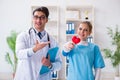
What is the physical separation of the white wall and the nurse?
305cm

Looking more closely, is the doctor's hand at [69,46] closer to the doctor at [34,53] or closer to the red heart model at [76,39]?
the red heart model at [76,39]

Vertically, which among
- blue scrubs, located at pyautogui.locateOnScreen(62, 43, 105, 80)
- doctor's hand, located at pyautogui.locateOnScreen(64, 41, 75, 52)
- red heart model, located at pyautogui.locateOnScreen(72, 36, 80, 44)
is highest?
red heart model, located at pyautogui.locateOnScreen(72, 36, 80, 44)

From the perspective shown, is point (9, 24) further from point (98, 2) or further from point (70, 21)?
point (98, 2)

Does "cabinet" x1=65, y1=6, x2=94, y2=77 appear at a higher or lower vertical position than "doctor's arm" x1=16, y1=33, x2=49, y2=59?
higher

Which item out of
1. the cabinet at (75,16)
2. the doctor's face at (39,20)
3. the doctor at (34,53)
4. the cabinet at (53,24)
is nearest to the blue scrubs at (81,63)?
the doctor at (34,53)

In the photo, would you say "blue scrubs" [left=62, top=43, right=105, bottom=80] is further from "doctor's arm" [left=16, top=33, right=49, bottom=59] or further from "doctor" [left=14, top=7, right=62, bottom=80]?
"doctor's arm" [left=16, top=33, right=49, bottom=59]

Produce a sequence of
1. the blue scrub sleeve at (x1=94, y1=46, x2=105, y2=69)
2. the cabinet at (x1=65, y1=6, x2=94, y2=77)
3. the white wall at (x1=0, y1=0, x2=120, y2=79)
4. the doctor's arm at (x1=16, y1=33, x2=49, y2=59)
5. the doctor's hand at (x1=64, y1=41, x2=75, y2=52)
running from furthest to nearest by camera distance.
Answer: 1. the white wall at (x1=0, y1=0, x2=120, y2=79)
2. the cabinet at (x1=65, y1=6, x2=94, y2=77)
3. the blue scrub sleeve at (x1=94, y1=46, x2=105, y2=69)
4. the doctor's hand at (x1=64, y1=41, x2=75, y2=52)
5. the doctor's arm at (x1=16, y1=33, x2=49, y2=59)

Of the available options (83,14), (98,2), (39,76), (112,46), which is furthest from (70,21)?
(39,76)

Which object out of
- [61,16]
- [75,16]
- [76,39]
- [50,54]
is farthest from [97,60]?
[61,16]

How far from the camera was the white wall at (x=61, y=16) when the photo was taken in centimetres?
504

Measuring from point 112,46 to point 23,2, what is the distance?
2.16 metres

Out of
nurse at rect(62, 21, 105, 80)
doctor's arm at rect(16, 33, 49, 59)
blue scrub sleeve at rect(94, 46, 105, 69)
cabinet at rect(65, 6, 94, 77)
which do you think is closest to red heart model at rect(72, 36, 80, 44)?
nurse at rect(62, 21, 105, 80)

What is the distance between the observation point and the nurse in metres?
1.94

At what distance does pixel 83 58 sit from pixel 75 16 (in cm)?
308
